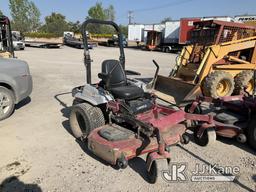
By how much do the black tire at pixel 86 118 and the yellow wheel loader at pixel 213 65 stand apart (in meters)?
2.95

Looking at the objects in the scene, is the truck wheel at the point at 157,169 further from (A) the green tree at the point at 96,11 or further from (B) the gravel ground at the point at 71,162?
(A) the green tree at the point at 96,11

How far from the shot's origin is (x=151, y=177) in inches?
132

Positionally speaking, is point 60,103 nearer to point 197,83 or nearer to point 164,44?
point 197,83

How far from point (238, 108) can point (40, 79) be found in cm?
758

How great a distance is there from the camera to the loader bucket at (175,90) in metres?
6.68

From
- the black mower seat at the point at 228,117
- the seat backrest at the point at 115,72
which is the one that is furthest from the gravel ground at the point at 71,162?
the seat backrest at the point at 115,72

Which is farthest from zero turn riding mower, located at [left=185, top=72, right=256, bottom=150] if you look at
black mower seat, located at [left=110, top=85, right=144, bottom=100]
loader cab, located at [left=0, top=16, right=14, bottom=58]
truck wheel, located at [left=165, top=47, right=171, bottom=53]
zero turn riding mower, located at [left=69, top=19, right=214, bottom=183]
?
truck wheel, located at [left=165, top=47, right=171, bottom=53]

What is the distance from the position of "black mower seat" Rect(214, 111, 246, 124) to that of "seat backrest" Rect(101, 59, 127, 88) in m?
1.80

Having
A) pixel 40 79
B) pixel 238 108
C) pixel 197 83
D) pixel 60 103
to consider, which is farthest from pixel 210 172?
pixel 40 79

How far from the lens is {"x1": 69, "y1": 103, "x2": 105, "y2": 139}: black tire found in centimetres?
420

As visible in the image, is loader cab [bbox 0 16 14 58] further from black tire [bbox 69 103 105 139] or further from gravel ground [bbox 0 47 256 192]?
black tire [bbox 69 103 105 139]

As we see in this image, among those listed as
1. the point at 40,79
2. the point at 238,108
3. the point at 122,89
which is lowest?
the point at 40,79

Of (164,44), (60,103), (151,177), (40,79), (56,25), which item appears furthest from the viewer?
(56,25)

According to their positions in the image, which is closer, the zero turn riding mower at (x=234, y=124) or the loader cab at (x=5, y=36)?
the zero turn riding mower at (x=234, y=124)
